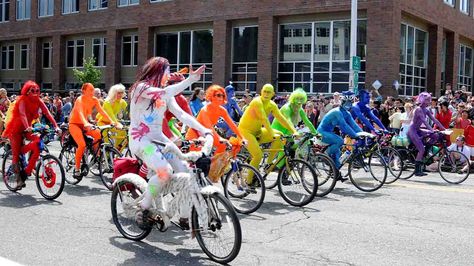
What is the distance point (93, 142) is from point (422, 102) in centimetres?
727

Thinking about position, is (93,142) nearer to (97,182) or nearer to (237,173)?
(97,182)

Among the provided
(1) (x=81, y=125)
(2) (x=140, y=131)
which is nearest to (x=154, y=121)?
(2) (x=140, y=131)

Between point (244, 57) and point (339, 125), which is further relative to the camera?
point (244, 57)

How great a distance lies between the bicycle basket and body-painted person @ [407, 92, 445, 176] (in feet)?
21.9

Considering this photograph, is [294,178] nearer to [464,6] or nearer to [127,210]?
[127,210]

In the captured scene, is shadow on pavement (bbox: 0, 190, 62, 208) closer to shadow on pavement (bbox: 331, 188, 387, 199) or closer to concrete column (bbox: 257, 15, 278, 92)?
shadow on pavement (bbox: 331, 188, 387, 199)

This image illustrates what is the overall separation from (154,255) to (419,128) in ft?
28.2

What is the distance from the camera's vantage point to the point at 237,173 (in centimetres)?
793

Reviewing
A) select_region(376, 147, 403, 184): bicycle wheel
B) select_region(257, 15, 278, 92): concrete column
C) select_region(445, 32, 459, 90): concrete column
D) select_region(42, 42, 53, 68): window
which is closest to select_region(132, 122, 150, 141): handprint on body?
select_region(376, 147, 403, 184): bicycle wheel

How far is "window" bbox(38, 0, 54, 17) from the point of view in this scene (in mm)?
40406

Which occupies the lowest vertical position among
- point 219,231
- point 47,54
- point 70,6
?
point 219,231

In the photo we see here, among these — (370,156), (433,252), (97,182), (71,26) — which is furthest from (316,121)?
(71,26)

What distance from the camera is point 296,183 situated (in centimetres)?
863

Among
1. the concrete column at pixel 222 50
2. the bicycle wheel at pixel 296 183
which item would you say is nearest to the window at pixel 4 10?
the concrete column at pixel 222 50
